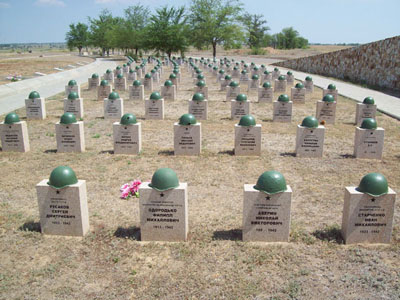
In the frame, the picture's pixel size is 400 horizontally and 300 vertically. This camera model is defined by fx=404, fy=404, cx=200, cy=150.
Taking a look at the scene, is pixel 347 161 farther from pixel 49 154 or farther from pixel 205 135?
pixel 49 154

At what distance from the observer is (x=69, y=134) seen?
991cm

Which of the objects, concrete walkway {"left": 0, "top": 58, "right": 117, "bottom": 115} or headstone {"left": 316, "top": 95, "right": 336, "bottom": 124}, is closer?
headstone {"left": 316, "top": 95, "right": 336, "bottom": 124}

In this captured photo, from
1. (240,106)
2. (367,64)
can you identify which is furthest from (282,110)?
(367,64)

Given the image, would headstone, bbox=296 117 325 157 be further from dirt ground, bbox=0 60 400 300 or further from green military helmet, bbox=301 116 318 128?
dirt ground, bbox=0 60 400 300

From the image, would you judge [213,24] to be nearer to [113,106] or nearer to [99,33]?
[99,33]

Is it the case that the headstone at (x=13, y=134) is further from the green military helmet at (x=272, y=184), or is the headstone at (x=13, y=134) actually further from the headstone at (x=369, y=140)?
the headstone at (x=369, y=140)

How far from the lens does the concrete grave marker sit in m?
13.7

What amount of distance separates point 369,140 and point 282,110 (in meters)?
4.68

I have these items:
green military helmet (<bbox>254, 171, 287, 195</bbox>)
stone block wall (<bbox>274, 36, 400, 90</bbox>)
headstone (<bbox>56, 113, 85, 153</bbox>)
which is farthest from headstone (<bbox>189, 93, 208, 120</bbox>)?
stone block wall (<bbox>274, 36, 400, 90</bbox>)

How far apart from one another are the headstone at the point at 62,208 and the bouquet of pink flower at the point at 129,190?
146 centimetres

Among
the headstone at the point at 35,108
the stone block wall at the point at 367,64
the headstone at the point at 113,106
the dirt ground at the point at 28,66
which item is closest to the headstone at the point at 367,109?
the headstone at the point at 113,106

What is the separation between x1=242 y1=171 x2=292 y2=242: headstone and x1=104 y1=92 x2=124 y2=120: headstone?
371 inches

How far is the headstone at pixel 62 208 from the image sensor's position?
18.0 ft

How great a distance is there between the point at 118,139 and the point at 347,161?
550cm
